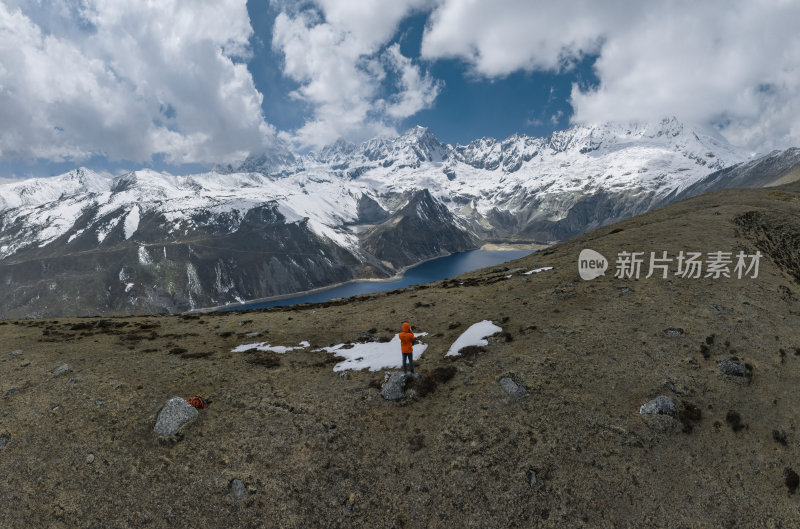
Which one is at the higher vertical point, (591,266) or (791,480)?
(591,266)

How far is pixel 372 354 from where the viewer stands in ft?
86.8

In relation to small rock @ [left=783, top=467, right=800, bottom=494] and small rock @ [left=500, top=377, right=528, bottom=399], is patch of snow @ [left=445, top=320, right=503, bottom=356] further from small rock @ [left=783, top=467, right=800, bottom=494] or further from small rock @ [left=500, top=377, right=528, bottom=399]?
small rock @ [left=783, top=467, right=800, bottom=494]

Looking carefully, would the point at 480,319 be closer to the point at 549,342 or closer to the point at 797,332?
the point at 549,342

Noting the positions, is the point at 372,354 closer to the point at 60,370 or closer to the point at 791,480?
the point at 60,370

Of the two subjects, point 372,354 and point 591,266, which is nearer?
point 372,354

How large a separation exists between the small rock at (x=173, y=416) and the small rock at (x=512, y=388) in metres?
16.3

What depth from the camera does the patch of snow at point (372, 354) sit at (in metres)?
24.1

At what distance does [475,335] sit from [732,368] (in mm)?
14966

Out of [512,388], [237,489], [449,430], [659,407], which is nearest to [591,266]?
[659,407]

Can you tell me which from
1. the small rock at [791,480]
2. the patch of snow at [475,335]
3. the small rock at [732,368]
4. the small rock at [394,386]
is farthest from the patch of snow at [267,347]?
the small rock at [791,480]

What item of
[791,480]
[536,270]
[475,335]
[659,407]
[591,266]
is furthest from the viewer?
[536,270]

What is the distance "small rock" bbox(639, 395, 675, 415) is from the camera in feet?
56.1

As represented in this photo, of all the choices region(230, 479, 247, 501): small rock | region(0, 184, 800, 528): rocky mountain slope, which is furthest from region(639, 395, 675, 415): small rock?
region(230, 479, 247, 501): small rock

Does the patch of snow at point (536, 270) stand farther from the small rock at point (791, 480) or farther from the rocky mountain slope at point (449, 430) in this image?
the small rock at point (791, 480)
